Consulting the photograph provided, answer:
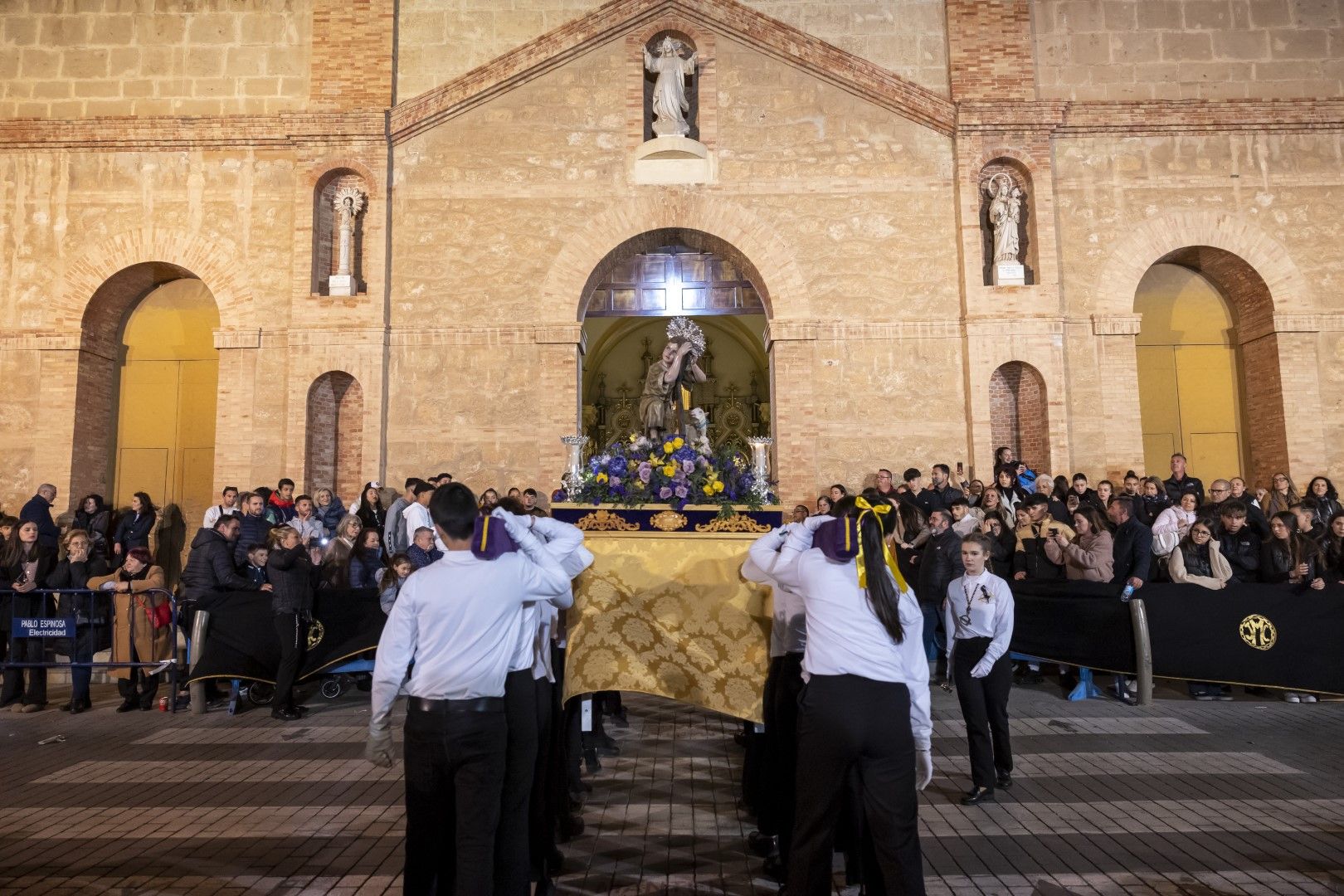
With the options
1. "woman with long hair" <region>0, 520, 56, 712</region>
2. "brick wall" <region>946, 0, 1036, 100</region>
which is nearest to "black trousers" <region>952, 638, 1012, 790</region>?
"woman with long hair" <region>0, 520, 56, 712</region>

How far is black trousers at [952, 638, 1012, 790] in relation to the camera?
563cm

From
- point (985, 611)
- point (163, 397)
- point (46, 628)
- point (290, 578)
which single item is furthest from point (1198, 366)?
point (163, 397)

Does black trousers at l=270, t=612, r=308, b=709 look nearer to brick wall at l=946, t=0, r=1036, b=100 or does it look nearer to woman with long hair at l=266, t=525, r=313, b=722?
woman with long hair at l=266, t=525, r=313, b=722

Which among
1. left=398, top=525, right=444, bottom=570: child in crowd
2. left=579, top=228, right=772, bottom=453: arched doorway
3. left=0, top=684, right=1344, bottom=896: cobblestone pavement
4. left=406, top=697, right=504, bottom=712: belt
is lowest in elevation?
left=0, top=684, right=1344, bottom=896: cobblestone pavement

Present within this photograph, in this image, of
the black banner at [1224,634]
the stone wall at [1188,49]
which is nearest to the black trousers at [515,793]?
the black banner at [1224,634]

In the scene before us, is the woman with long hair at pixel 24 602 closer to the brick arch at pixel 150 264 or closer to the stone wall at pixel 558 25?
the brick arch at pixel 150 264

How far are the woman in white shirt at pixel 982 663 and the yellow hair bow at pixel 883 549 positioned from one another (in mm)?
2014

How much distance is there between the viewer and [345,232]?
14.9 m

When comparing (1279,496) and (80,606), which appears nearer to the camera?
(80,606)

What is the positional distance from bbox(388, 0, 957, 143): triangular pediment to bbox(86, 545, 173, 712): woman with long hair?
9190 millimetres

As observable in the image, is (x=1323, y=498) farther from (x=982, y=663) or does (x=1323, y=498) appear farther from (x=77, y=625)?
(x=77, y=625)

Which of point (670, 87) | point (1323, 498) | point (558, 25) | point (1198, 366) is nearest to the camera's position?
Answer: point (1323, 498)

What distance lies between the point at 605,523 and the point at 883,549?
8.95 ft

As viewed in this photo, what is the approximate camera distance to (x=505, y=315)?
1481 centimetres
